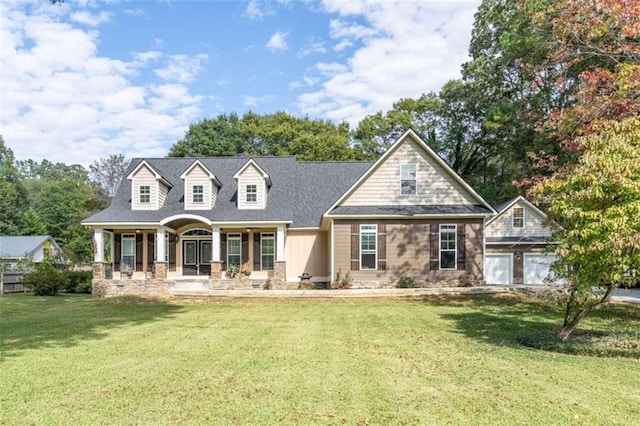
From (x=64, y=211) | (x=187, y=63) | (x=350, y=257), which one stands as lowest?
(x=350, y=257)

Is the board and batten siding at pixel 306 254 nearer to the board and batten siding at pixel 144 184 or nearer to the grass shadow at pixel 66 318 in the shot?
the grass shadow at pixel 66 318

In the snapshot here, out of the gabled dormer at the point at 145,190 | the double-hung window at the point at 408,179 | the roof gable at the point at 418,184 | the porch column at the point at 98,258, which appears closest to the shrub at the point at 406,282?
the roof gable at the point at 418,184

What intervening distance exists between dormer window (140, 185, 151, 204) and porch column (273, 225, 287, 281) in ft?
22.5

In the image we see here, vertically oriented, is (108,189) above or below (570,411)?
above

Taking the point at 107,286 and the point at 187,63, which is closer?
the point at 187,63

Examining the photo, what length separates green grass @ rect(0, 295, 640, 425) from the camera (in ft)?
16.1

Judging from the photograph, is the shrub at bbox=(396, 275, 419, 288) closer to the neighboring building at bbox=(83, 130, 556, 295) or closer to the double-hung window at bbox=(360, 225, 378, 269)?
the neighboring building at bbox=(83, 130, 556, 295)

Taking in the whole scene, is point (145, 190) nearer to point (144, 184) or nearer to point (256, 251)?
point (144, 184)

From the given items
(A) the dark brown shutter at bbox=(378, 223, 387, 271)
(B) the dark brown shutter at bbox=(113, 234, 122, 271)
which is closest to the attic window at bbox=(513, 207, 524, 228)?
(A) the dark brown shutter at bbox=(378, 223, 387, 271)

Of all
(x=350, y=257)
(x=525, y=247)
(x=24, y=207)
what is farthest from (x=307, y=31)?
(x=24, y=207)

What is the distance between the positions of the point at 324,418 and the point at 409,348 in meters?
4.09

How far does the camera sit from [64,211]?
56.1 metres

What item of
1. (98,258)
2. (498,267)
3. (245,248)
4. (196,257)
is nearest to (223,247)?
(245,248)

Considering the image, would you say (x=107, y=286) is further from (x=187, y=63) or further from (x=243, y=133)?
(x=243, y=133)
